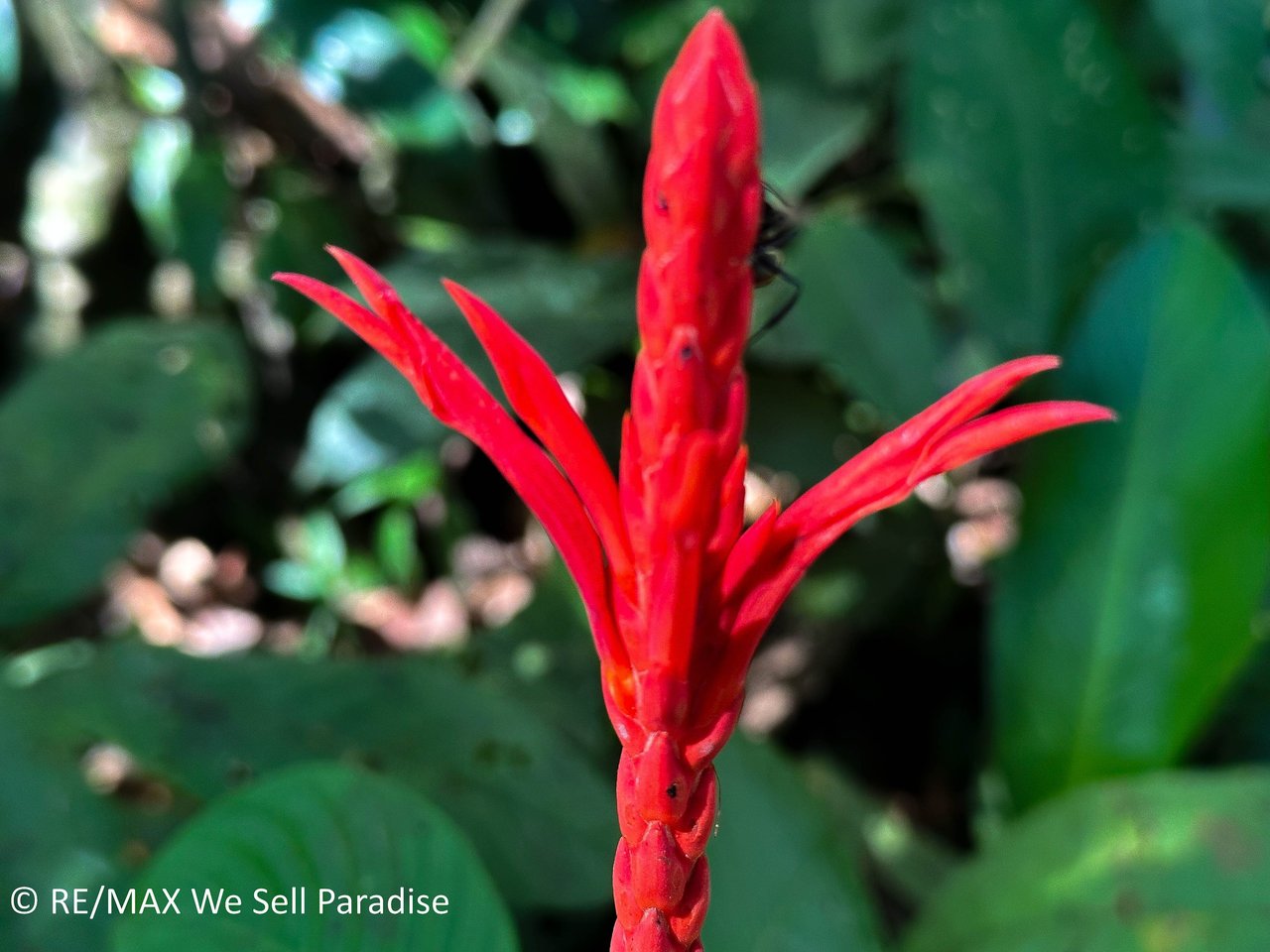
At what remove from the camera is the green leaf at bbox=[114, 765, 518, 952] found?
58 centimetres

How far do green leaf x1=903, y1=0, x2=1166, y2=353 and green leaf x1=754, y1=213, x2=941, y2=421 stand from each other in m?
0.06

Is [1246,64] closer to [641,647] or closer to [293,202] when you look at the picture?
[641,647]

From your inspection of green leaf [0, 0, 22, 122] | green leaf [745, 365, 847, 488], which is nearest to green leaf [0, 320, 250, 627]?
A: green leaf [0, 0, 22, 122]

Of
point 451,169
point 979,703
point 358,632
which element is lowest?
point 358,632

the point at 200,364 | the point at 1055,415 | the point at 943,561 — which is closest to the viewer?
the point at 1055,415

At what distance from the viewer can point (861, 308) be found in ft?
3.40

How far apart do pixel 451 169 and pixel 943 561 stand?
79 cm

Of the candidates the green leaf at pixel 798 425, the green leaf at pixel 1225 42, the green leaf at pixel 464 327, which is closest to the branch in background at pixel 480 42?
the green leaf at pixel 464 327

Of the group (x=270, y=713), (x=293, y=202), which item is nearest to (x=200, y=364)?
(x=293, y=202)

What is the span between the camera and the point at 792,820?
32.9 inches

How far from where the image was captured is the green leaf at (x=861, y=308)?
101cm

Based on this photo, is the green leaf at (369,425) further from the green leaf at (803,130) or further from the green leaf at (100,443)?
the green leaf at (803,130)

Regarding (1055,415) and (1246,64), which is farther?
(1246,64)

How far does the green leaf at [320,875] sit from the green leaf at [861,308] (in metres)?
0.59
